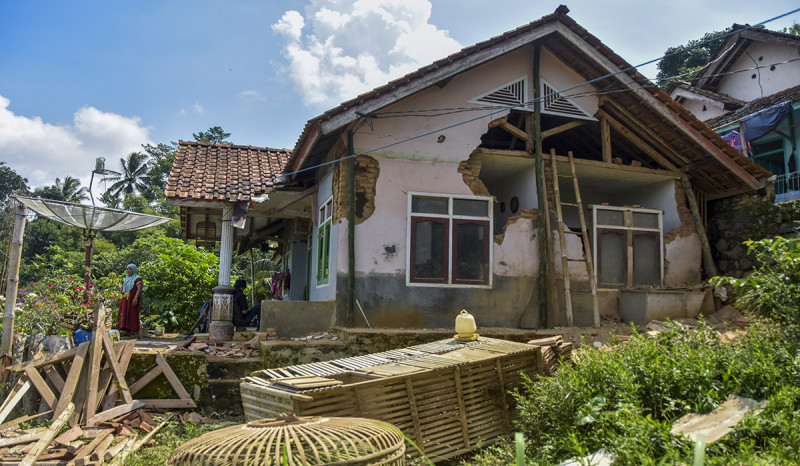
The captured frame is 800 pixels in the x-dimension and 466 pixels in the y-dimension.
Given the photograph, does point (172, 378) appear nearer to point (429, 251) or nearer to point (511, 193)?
point (429, 251)

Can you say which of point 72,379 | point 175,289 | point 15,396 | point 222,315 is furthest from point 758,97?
point 15,396

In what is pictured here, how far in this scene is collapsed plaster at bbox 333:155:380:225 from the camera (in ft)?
31.6

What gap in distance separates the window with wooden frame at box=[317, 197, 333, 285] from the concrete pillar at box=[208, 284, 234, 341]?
1695mm

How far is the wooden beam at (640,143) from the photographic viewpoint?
11.2 metres

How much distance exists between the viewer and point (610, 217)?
11000 mm

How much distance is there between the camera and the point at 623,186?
1235 cm

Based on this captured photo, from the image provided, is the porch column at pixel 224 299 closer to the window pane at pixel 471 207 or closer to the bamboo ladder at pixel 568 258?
the window pane at pixel 471 207

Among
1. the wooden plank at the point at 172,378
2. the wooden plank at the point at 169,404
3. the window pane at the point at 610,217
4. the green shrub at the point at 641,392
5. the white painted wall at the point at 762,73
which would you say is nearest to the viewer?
the green shrub at the point at 641,392

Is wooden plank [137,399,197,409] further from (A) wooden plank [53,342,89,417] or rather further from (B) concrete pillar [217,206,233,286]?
(B) concrete pillar [217,206,233,286]

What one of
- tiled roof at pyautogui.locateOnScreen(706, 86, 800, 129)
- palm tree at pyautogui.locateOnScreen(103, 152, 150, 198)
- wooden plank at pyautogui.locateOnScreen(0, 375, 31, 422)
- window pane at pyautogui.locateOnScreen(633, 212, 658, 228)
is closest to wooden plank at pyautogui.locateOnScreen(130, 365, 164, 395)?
wooden plank at pyautogui.locateOnScreen(0, 375, 31, 422)

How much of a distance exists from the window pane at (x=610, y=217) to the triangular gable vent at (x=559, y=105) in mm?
1827

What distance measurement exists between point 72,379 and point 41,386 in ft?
1.48

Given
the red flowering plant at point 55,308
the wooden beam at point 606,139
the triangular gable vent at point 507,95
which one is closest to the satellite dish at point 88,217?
the red flowering plant at point 55,308

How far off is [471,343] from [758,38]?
16.6 metres
